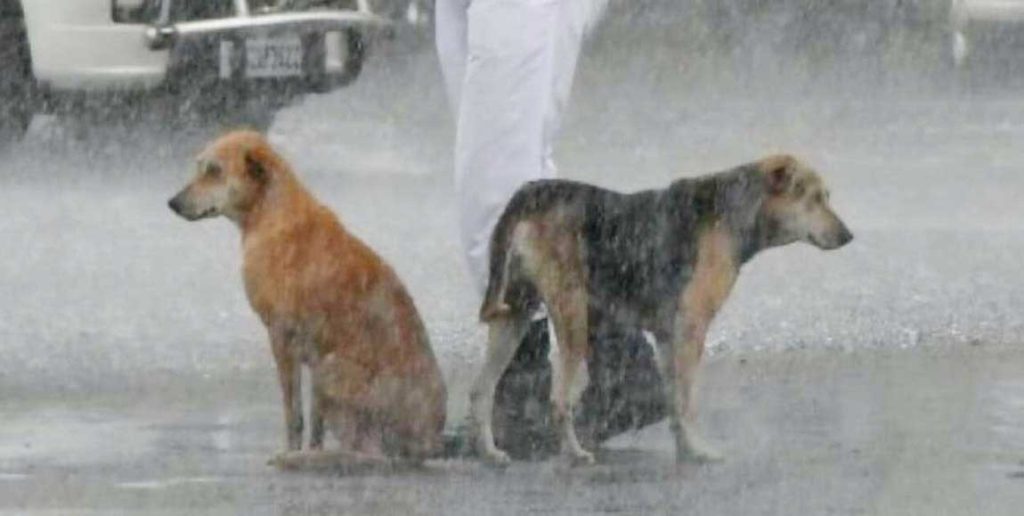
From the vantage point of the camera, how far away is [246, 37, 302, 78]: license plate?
12.0m

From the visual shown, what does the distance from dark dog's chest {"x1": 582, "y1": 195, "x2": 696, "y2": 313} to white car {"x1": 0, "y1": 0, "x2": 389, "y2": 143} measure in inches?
222

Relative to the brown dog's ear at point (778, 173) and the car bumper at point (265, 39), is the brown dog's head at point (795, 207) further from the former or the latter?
the car bumper at point (265, 39)

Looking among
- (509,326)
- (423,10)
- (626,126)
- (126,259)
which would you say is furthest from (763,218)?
(423,10)

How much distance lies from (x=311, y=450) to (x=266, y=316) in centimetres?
27

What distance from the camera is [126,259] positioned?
31.2ft

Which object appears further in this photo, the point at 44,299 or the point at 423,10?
the point at 423,10

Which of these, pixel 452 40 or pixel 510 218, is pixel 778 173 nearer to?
pixel 510 218

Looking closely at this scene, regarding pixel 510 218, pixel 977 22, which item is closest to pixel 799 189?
pixel 510 218

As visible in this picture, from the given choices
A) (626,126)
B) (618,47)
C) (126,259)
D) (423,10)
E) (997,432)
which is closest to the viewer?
(997,432)

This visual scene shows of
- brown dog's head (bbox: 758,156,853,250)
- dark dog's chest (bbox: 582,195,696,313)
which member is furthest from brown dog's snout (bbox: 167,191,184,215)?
brown dog's head (bbox: 758,156,853,250)

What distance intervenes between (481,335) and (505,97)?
1.77 meters

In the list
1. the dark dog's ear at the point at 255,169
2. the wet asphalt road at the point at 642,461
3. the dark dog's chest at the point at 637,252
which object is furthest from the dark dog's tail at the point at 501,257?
the dark dog's ear at the point at 255,169

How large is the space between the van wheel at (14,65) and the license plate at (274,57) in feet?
Result: 2.63

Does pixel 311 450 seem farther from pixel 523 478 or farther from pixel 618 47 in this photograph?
pixel 618 47
